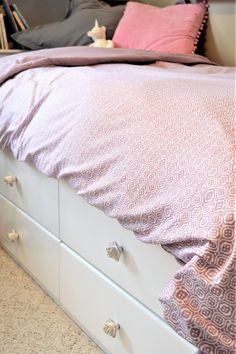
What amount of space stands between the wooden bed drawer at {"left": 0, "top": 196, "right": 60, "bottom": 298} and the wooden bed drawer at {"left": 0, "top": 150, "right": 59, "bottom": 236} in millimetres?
35

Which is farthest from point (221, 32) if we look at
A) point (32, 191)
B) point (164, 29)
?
point (32, 191)

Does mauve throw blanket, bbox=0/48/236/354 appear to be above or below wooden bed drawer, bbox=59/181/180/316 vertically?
above

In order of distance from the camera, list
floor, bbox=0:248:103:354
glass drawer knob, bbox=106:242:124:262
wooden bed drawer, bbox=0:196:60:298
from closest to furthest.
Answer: glass drawer knob, bbox=106:242:124:262 → floor, bbox=0:248:103:354 → wooden bed drawer, bbox=0:196:60:298

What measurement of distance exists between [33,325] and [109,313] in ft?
1.07

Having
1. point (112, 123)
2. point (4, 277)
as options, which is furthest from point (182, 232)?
point (4, 277)

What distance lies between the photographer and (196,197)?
0.66 m

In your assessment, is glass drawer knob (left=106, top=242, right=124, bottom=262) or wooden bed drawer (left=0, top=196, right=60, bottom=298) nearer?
glass drawer knob (left=106, top=242, right=124, bottom=262)

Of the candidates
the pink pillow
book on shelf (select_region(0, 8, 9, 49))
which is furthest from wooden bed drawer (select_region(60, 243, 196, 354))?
book on shelf (select_region(0, 8, 9, 49))

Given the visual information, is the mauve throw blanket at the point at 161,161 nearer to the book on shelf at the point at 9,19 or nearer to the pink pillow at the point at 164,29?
the pink pillow at the point at 164,29

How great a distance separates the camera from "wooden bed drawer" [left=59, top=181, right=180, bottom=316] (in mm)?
851

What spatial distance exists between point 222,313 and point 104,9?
2.00 meters

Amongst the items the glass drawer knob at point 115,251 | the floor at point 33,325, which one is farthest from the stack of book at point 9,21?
the glass drawer knob at point 115,251

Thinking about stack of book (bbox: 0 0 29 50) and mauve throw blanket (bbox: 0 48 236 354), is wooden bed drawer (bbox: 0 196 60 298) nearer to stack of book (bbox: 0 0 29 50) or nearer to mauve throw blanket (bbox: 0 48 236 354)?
mauve throw blanket (bbox: 0 48 236 354)

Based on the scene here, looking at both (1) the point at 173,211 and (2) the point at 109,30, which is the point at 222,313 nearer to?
(1) the point at 173,211
